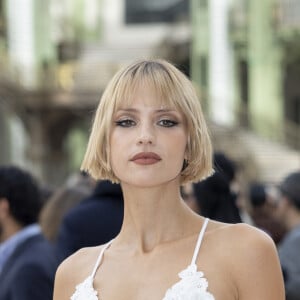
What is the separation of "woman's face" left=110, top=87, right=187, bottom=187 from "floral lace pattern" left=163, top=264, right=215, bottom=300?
32cm

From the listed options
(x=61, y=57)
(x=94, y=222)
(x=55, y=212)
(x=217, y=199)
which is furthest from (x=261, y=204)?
(x=61, y=57)

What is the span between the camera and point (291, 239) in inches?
250

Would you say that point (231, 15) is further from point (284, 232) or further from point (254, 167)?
point (284, 232)

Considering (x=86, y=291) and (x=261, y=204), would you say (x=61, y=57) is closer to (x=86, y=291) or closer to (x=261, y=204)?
(x=261, y=204)

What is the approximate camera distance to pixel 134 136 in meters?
3.13

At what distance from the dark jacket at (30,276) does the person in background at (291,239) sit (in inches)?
47.8

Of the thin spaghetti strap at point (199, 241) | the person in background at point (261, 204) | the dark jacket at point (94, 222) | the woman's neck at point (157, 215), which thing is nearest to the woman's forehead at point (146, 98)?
the woman's neck at point (157, 215)

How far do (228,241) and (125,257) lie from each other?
35cm

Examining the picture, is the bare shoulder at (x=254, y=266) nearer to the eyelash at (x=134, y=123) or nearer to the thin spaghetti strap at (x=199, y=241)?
the thin spaghetti strap at (x=199, y=241)

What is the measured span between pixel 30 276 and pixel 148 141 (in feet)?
6.32

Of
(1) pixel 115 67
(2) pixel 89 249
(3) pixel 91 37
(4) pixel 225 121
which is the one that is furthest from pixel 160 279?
(3) pixel 91 37

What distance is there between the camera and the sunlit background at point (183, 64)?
30625 mm

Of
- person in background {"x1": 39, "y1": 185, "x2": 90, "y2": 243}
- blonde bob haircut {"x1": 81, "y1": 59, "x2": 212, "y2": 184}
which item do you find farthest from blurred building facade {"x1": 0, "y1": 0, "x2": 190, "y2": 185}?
blonde bob haircut {"x1": 81, "y1": 59, "x2": 212, "y2": 184}

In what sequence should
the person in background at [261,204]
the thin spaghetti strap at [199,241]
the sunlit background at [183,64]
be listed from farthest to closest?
the sunlit background at [183,64]
the person in background at [261,204]
the thin spaghetti strap at [199,241]
